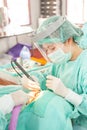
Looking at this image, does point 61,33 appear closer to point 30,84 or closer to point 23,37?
point 30,84

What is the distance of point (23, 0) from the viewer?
9.87 feet

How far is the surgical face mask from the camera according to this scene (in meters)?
1.42

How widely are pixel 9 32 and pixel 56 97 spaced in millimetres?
1450

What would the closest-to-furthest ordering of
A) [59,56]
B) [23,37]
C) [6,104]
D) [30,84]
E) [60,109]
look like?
1. [6,104]
2. [60,109]
3. [30,84]
4. [59,56]
5. [23,37]

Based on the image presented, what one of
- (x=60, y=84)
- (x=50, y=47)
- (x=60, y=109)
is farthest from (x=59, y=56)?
(x=60, y=109)

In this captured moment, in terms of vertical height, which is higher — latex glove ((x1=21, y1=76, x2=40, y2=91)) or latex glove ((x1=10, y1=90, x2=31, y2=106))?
latex glove ((x1=10, y1=90, x2=31, y2=106))

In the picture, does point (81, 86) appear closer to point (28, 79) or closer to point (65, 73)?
point (65, 73)

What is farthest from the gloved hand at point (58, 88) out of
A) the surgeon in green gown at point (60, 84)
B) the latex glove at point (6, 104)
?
the latex glove at point (6, 104)

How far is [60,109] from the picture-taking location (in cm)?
118

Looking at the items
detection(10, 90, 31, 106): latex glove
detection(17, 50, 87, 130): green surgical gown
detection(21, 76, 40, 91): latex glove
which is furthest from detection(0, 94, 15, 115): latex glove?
detection(21, 76, 40, 91): latex glove

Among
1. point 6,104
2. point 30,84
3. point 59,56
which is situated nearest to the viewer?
point 6,104

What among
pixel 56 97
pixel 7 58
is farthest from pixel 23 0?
pixel 56 97

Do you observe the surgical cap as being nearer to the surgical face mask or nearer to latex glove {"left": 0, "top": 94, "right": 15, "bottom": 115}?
the surgical face mask

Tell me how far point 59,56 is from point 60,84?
0.71 ft
